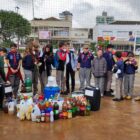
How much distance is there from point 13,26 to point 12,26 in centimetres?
123

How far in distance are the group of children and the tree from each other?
4579cm

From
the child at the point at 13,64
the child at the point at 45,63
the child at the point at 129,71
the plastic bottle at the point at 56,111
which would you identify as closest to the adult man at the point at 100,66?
the child at the point at 129,71

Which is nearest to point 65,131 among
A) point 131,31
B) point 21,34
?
point 21,34

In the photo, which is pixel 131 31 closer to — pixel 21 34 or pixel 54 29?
pixel 54 29

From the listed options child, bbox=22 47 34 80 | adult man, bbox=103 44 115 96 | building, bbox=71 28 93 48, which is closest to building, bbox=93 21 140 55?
building, bbox=71 28 93 48

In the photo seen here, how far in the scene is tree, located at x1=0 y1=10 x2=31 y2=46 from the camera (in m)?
56.8

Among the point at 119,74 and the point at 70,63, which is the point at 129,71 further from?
the point at 70,63

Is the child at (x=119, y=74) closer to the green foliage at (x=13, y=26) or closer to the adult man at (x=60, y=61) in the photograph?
the adult man at (x=60, y=61)

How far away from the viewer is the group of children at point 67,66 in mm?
9812

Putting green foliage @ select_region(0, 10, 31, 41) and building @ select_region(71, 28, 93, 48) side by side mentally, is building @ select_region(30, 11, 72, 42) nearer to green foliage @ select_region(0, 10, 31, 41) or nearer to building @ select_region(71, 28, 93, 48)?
building @ select_region(71, 28, 93, 48)

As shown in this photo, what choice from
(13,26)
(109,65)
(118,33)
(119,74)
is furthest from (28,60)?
(118,33)

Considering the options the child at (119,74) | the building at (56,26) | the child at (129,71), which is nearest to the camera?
the child at (119,74)

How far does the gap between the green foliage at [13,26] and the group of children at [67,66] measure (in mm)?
45787

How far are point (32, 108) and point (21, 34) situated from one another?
5125 cm
